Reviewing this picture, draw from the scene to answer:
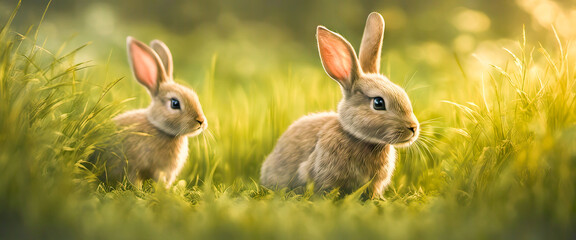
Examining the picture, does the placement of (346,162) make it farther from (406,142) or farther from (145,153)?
(145,153)

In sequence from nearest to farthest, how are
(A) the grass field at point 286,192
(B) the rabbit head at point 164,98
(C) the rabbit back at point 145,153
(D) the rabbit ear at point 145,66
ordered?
(A) the grass field at point 286,192
(C) the rabbit back at point 145,153
(B) the rabbit head at point 164,98
(D) the rabbit ear at point 145,66

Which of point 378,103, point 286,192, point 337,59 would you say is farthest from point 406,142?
point 286,192

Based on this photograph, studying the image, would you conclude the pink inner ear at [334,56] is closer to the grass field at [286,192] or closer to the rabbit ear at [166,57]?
the grass field at [286,192]

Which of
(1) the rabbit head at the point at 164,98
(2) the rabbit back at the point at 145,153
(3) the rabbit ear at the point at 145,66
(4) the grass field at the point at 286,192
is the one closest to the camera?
(4) the grass field at the point at 286,192

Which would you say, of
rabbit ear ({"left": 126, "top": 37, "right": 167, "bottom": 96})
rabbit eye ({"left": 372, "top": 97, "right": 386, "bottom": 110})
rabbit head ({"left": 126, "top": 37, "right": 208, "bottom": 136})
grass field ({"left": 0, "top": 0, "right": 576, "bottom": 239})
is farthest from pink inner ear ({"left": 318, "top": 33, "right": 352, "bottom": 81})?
rabbit ear ({"left": 126, "top": 37, "right": 167, "bottom": 96})

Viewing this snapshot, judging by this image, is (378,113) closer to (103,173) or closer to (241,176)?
(241,176)

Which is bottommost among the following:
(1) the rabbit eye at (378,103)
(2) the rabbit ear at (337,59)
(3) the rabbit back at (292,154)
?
(3) the rabbit back at (292,154)

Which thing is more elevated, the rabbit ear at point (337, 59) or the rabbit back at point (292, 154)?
the rabbit ear at point (337, 59)

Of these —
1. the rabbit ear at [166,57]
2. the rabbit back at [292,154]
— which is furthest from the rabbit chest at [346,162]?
the rabbit ear at [166,57]

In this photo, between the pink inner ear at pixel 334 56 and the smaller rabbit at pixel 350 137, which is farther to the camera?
the pink inner ear at pixel 334 56
